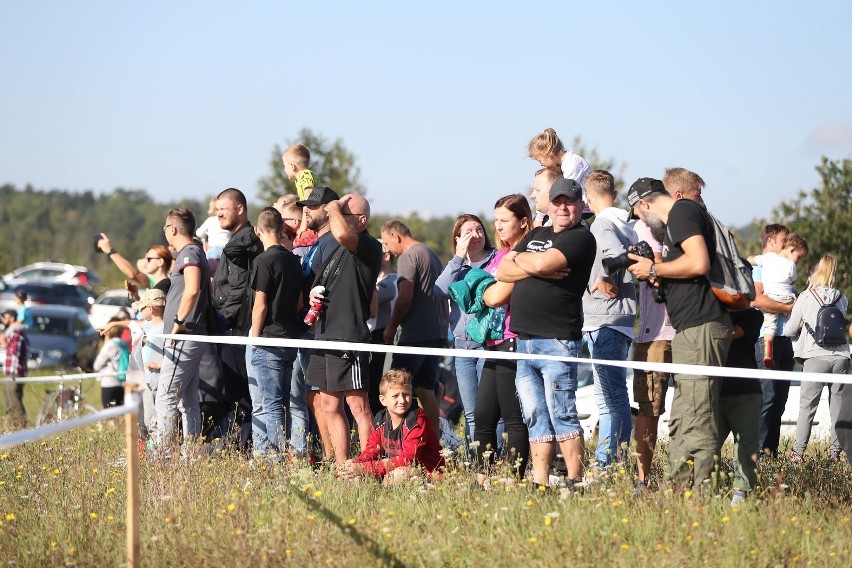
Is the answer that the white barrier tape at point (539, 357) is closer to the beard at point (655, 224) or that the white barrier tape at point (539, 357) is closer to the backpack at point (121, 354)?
the beard at point (655, 224)

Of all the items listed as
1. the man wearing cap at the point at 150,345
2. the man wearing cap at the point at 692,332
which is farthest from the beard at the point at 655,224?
the man wearing cap at the point at 150,345

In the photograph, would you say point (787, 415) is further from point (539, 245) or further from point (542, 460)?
point (539, 245)

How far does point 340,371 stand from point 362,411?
15.1 inches

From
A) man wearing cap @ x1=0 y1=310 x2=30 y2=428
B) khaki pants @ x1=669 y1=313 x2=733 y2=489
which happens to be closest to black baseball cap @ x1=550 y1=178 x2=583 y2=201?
khaki pants @ x1=669 y1=313 x2=733 y2=489

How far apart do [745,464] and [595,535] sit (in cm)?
137

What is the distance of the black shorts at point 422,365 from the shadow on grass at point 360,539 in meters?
2.58

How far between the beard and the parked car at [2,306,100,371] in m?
21.6

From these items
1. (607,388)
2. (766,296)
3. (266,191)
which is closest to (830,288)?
(766,296)

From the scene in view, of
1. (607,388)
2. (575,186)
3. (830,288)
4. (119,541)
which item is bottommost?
(119,541)

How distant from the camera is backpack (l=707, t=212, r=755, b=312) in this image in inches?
252

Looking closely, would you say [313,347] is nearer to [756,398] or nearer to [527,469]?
[527,469]

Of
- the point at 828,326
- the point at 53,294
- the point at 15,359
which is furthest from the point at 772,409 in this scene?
the point at 53,294

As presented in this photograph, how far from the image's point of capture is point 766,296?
9641 mm

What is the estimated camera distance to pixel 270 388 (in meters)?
8.55
